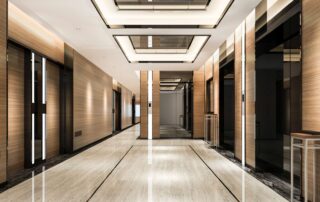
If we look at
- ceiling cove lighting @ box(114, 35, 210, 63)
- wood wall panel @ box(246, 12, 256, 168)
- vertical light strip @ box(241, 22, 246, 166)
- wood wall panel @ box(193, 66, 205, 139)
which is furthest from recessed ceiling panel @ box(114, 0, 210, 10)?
wood wall panel @ box(193, 66, 205, 139)

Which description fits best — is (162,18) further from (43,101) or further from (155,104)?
(155,104)

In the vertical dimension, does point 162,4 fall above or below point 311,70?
above

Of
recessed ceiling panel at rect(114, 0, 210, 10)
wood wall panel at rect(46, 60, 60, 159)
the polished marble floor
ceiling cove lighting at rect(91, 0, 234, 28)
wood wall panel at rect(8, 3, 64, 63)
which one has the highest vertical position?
recessed ceiling panel at rect(114, 0, 210, 10)

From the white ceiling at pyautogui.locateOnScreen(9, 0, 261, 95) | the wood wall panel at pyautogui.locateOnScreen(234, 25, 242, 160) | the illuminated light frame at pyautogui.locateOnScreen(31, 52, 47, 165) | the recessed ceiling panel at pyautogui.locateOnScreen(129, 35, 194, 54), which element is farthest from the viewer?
the recessed ceiling panel at pyautogui.locateOnScreen(129, 35, 194, 54)

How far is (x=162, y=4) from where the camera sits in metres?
6.10

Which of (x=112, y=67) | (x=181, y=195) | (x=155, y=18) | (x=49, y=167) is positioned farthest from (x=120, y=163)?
(x=112, y=67)

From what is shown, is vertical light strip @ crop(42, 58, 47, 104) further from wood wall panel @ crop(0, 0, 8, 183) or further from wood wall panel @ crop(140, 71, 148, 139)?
wood wall panel @ crop(140, 71, 148, 139)

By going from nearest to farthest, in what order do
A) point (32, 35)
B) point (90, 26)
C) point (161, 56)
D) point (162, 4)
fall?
1. point (162, 4)
2. point (90, 26)
3. point (32, 35)
4. point (161, 56)

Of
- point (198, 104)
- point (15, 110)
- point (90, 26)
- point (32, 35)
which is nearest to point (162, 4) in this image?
point (90, 26)

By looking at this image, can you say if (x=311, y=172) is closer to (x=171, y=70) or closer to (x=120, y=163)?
(x=120, y=163)

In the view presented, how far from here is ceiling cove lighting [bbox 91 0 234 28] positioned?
6383mm

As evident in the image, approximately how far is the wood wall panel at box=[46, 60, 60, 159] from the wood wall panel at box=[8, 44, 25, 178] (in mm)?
1471

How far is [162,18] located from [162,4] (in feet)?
1.61

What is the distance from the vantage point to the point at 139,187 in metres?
5.04
